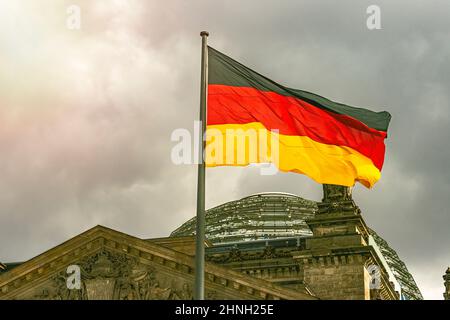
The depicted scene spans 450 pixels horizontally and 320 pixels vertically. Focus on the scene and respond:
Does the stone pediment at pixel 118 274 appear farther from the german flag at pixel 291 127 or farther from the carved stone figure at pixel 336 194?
the german flag at pixel 291 127

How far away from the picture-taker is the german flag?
91.7 feet

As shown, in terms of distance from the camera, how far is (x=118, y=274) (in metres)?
46.8

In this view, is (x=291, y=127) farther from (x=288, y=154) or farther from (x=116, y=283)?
(x=116, y=283)

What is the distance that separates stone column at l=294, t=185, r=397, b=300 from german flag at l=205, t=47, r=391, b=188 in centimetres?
2451

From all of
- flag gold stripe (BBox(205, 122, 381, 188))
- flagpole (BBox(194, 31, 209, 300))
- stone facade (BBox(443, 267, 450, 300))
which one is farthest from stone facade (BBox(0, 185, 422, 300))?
flagpole (BBox(194, 31, 209, 300))

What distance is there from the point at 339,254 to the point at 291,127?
26.1 meters

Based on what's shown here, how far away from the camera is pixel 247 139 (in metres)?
27.8

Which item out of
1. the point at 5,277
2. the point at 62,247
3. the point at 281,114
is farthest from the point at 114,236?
the point at 281,114

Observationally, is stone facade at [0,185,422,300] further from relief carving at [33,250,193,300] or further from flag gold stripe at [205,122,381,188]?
flag gold stripe at [205,122,381,188]

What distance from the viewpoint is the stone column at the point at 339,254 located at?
52.8m
